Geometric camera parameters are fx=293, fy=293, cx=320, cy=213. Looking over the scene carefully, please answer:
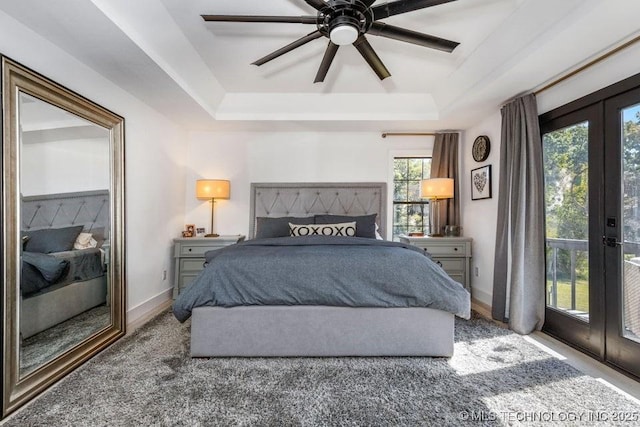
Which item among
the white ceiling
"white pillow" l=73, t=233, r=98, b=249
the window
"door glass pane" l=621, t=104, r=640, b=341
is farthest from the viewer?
the window

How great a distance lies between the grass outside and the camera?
2.32 m

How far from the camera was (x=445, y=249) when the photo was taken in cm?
361

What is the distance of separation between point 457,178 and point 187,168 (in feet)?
12.1

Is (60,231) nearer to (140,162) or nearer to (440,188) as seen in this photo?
(140,162)

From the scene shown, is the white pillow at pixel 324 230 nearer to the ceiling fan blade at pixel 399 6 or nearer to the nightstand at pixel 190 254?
the nightstand at pixel 190 254

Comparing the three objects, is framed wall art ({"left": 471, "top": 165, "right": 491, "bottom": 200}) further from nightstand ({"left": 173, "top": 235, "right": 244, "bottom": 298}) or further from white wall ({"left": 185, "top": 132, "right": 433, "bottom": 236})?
nightstand ({"left": 173, "top": 235, "right": 244, "bottom": 298})

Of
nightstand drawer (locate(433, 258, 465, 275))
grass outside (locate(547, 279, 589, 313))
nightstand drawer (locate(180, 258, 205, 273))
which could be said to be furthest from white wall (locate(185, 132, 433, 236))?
grass outside (locate(547, 279, 589, 313))

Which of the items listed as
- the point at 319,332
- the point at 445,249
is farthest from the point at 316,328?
the point at 445,249

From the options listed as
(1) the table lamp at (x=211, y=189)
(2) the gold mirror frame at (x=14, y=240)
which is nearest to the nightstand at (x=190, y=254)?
(1) the table lamp at (x=211, y=189)

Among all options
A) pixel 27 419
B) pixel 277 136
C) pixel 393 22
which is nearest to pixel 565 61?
pixel 393 22

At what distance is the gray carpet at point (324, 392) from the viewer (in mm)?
1524

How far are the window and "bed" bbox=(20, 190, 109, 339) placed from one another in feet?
11.1

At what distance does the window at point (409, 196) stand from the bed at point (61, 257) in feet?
11.1

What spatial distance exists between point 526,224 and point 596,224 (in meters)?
0.51
